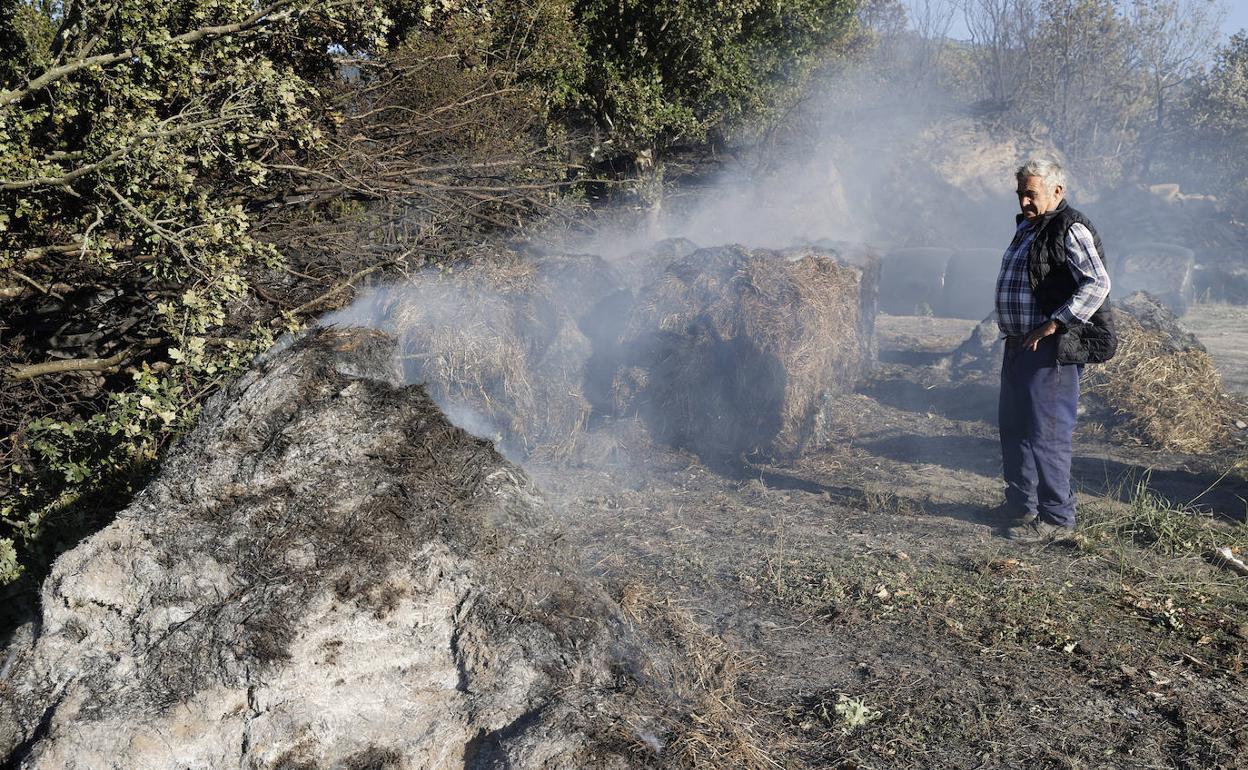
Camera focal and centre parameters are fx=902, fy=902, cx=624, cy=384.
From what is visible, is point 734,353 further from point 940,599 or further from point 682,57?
point 682,57

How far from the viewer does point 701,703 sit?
282 cm

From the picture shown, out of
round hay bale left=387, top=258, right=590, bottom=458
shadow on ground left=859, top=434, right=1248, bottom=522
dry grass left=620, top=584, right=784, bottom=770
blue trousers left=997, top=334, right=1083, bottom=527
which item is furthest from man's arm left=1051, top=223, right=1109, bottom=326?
round hay bale left=387, top=258, right=590, bottom=458

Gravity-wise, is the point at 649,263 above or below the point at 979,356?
above

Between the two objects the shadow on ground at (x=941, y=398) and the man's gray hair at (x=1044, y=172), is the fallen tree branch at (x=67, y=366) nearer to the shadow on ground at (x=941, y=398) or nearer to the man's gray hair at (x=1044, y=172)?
the man's gray hair at (x=1044, y=172)

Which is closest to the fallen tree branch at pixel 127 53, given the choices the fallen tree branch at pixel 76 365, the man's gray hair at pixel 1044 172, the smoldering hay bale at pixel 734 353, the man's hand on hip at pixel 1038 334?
the fallen tree branch at pixel 76 365

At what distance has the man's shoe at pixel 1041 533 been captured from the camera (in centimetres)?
468

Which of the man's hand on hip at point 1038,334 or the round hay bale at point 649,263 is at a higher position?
the man's hand on hip at point 1038,334

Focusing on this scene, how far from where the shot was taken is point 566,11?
9273 millimetres

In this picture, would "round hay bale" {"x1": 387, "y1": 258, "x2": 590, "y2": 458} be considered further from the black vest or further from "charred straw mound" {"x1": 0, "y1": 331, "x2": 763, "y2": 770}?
the black vest

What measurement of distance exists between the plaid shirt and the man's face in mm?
89

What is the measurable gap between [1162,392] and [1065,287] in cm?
363

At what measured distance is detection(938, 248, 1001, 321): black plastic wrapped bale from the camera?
12.9 metres

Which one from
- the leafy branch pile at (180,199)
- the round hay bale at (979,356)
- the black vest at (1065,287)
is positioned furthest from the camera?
the round hay bale at (979,356)

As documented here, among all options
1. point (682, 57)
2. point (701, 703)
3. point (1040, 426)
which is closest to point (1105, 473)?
point (1040, 426)
